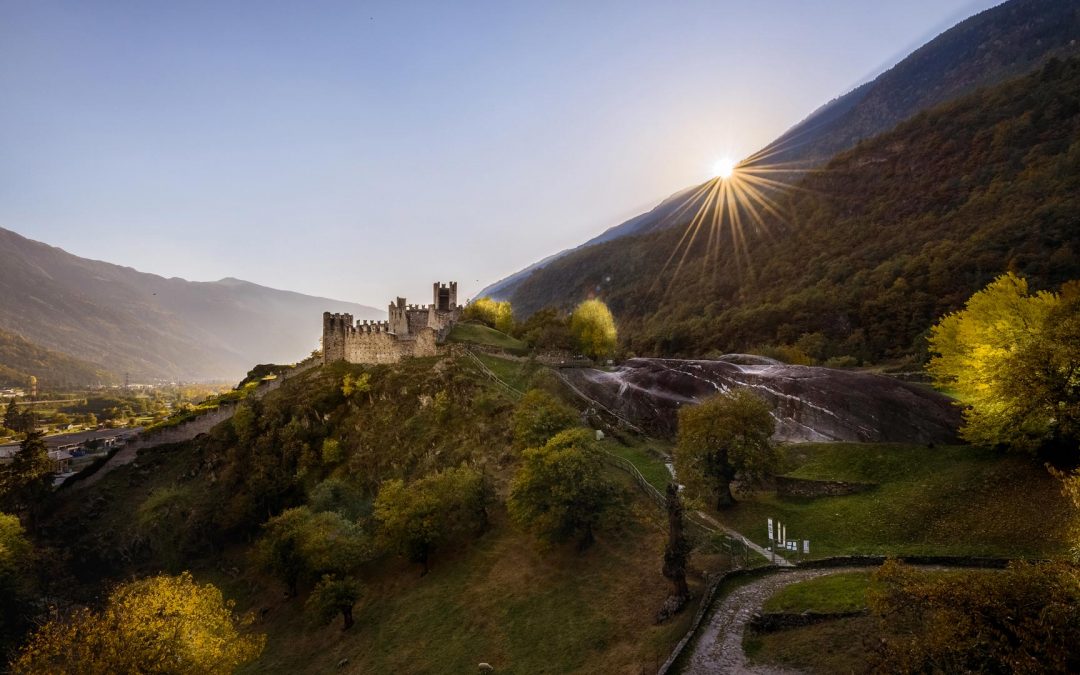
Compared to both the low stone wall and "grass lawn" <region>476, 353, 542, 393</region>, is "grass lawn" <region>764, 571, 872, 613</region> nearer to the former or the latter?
the low stone wall

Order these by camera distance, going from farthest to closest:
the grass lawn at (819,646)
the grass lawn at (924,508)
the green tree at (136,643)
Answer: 1. the grass lawn at (924,508)
2. the green tree at (136,643)
3. the grass lawn at (819,646)

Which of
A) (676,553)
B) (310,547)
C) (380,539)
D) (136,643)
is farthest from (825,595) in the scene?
(310,547)

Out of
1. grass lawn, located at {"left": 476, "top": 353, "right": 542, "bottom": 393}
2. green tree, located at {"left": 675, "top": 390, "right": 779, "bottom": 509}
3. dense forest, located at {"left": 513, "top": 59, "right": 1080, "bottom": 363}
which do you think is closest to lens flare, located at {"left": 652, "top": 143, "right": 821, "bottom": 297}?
dense forest, located at {"left": 513, "top": 59, "right": 1080, "bottom": 363}

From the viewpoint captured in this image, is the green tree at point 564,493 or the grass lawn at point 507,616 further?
the green tree at point 564,493

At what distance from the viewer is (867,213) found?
412 ft

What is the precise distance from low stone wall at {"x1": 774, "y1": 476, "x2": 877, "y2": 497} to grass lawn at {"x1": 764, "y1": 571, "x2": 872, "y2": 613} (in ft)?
33.1

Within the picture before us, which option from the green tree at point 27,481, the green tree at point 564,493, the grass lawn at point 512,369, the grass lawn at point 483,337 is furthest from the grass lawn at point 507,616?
the green tree at point 27,481

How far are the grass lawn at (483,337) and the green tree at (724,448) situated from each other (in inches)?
1366

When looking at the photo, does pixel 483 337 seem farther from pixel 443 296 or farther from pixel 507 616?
pixel 507 616

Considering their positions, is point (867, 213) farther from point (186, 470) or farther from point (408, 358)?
point (186, 470)

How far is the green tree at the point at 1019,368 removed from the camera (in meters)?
24.0

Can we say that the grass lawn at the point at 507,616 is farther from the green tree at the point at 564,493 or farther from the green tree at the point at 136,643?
the green tree at the point at 136,643

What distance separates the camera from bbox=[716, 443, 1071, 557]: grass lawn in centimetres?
2356

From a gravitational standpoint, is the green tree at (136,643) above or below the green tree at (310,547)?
above
